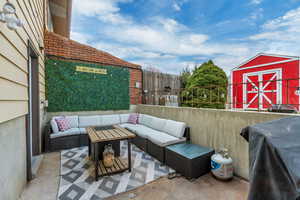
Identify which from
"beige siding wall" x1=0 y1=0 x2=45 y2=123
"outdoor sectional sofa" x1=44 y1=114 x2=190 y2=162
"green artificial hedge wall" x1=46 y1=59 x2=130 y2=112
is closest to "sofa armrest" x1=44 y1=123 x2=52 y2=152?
"outdoor sectional sofa" x1=44 y1=114 x2=190 y2=162

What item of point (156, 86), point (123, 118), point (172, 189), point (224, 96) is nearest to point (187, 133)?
point (172, 189)

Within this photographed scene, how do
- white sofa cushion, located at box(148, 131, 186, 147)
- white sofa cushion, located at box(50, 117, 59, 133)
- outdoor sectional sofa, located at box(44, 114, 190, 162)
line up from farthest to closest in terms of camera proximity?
white sofa cushion, located at box(50, 117, 59, 133) → outdoor sectional sofa, located at box(44, 114, 190, 162) → white sofa cushion, located at box(148, 131, 186, 147)

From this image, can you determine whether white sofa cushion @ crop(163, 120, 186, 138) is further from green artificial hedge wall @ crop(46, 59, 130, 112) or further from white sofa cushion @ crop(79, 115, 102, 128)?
green artificial hedge wall @ crop(46, 59, 130, 112)

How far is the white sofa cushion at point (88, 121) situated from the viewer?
4.50 m

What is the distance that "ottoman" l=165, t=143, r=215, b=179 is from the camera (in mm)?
2312

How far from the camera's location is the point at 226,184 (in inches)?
87.5

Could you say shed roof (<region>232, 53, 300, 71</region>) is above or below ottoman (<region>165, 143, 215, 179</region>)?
above

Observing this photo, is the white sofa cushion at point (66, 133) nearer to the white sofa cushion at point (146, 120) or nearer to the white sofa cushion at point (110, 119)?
the white sofa cushion at point (110, 119)

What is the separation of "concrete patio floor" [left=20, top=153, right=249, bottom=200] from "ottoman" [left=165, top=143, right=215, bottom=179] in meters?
0.12

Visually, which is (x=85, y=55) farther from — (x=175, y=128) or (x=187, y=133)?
(x=187, y=133)

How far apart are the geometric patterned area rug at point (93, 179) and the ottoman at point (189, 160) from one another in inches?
8.9

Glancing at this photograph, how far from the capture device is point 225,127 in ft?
8.68

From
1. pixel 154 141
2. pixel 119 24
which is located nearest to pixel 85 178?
pixel 154 141

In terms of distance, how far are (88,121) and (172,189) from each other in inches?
141
